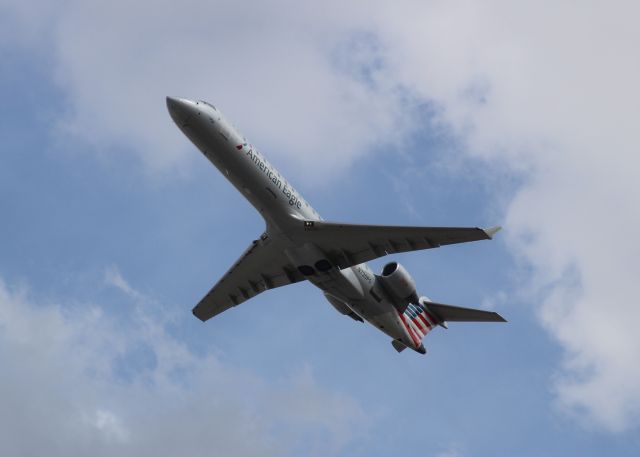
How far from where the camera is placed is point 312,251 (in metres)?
39.7

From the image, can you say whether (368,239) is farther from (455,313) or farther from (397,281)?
(455,313)

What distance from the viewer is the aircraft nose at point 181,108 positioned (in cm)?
3569

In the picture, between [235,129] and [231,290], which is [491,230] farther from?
[231,290]

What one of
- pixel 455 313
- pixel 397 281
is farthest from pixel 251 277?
pixel 455 313

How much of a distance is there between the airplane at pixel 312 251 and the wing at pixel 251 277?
5 cm

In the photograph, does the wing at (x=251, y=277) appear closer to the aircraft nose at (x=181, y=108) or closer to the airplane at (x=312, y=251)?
the airplane at (x=312, y=251)

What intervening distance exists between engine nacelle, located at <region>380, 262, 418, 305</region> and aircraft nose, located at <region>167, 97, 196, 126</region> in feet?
42.0

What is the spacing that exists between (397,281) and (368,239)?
4.30m

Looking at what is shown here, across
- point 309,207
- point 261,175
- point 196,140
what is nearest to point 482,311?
point 309,207

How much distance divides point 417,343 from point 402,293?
4278 mm

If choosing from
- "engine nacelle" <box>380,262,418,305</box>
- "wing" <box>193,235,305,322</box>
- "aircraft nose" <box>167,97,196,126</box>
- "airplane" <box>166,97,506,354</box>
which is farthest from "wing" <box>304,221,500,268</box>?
"aircraft nose" <box>167,97,196,126</box>

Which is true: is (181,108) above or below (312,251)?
below

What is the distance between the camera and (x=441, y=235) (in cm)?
3744

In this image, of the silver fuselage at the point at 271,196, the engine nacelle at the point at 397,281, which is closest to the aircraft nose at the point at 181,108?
the silver fuselage at the point at 271,196
